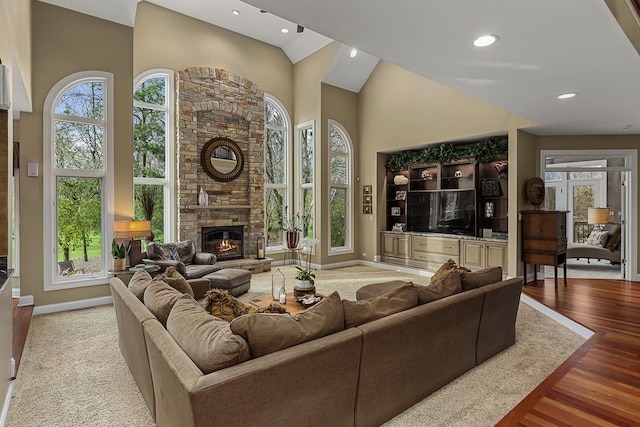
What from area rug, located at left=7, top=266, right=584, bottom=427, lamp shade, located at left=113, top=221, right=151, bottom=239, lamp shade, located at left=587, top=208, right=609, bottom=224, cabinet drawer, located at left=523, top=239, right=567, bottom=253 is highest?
lamp shade, located at left=587, top=208, right=609, bottom=224

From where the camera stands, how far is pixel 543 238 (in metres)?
5.54

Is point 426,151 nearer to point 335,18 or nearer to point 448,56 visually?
point 448,56

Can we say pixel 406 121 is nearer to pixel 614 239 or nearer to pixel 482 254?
pixel 482 254

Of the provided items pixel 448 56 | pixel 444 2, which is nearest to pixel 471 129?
pixel 448 56

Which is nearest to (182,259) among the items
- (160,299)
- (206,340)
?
(160,299)

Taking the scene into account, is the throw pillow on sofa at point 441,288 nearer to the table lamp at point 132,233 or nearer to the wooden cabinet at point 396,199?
the table lamp at point 132,233

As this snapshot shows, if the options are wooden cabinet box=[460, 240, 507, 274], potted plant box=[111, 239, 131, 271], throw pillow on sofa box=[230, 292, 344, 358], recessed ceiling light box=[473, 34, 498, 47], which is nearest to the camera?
throw pillow on sofa box=[230, 292, 344, 358]

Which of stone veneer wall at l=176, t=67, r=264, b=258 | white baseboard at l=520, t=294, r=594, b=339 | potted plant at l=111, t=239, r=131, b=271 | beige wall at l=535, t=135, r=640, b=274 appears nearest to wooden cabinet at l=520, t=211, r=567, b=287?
white baseboard at l=520, t=294, r=594, b=339

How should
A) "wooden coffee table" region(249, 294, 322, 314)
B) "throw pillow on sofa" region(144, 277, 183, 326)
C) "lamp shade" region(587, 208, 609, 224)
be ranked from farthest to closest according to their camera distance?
"lamp shade" region(587, 208, 609, 224) → "wooden coffee table" region(249, 294, 322, 314) → "throw pillow on sofa" region(144, 277, 183, 326)

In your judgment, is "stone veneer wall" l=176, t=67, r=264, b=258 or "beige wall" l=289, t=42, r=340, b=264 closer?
"stone veneer wall" l=176, t=67, r=264, b=258

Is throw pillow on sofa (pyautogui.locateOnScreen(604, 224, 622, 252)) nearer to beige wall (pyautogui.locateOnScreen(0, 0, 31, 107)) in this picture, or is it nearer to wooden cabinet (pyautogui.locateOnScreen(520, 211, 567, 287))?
wooden cabinet (pyautogui.locateOnScreen(520, 211, 567, 287))

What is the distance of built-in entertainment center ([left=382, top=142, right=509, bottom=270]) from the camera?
6.38 metres

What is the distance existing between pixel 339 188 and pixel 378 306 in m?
5.90

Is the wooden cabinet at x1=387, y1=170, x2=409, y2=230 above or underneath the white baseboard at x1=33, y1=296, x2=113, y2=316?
above
